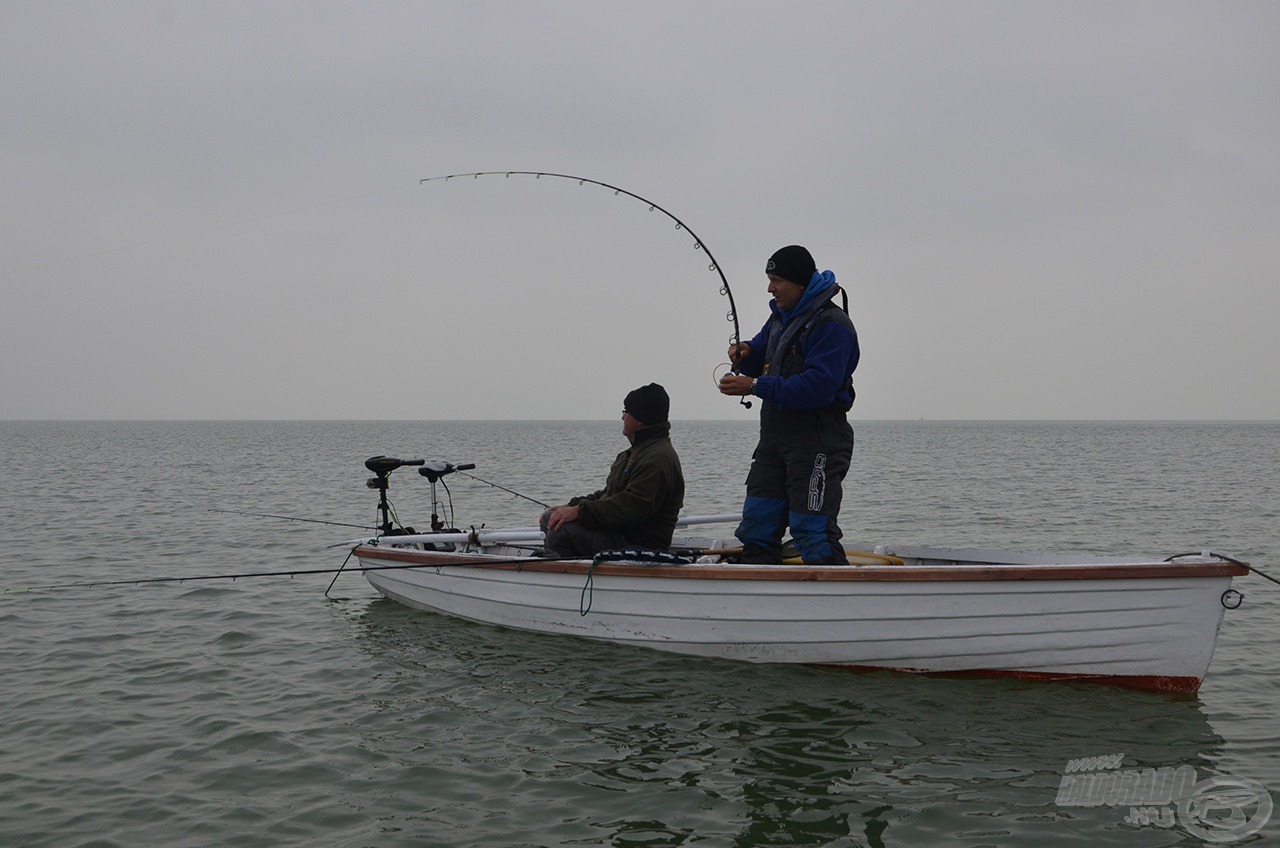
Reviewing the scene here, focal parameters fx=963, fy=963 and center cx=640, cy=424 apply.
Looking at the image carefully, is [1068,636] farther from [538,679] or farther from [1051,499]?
[1051,499]

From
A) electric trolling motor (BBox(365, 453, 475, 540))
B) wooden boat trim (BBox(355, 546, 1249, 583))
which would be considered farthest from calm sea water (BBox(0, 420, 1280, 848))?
electric trolling motor (BBox(365, 453, 475, 540))

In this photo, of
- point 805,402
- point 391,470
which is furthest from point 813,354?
point 391,470

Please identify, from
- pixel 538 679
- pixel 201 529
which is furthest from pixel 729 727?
pixel 201 529

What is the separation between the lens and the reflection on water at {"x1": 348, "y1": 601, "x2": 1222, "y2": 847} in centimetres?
445

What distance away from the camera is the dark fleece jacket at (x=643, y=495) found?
7.07m

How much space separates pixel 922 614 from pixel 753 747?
1535 mm

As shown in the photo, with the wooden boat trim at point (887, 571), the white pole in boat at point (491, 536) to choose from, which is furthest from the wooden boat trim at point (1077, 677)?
the white pole in boat at point (491, 536)

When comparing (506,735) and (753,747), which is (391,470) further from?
(753,747)

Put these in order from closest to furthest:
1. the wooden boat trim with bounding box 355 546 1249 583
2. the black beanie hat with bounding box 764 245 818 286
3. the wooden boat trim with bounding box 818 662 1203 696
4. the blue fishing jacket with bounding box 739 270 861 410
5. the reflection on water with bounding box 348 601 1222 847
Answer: the reflection on water with bounding box 348 601 1222 847, the wooden boat trim with bounding box 355 546 1249 583, the wooden boat trim with bounding box 818 662 1203 696, the blue fishing jacket with bounding box 739 270 861 410, the black beanie hat with bounding box 764 245 818 286

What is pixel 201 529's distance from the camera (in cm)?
1562

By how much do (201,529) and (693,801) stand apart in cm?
1318

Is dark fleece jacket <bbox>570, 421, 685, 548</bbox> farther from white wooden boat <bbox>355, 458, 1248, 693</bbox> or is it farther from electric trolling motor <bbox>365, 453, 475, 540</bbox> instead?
electric trolling motor <bbox>365, 453, 475, 540</bbox>

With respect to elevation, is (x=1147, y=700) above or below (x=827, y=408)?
below

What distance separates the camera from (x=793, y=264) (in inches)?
256
